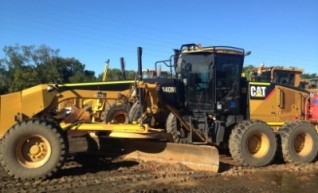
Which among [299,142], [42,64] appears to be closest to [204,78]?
[299,142]

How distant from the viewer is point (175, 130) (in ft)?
Result: 33.3

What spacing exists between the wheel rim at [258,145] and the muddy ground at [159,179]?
395 millimetres

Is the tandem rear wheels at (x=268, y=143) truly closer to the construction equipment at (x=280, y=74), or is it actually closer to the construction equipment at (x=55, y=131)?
the construction equipment at (x=55, y=131)

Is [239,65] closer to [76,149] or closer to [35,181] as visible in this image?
[76,149]

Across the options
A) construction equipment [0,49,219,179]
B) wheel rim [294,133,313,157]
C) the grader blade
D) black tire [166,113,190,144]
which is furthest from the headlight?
wheel rim [294,133,313,157]

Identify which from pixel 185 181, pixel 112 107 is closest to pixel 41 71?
pixel 112 107

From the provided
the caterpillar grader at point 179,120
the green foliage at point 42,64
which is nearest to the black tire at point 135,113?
the caterpillar grader at point 179,120

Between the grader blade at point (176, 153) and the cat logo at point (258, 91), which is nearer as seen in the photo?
the grader blade at point (176, 153)

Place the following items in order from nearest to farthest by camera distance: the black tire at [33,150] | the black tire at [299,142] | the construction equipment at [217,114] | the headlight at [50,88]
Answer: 1. the black tire at [33,150]
2. the headlight at [50,88]
3. the construction equipment at [217,114]
4. the black tire at [299,142]

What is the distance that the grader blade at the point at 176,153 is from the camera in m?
8.91

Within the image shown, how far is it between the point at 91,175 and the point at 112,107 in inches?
122

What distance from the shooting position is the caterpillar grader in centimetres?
809

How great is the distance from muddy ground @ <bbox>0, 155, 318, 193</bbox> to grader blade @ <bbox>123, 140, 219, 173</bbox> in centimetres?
18

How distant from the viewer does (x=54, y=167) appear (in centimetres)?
798
